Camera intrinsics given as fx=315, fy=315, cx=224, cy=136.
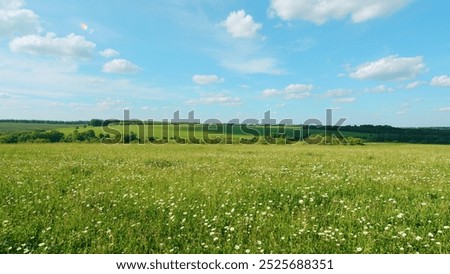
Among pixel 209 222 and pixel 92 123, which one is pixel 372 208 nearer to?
pixel 209 222

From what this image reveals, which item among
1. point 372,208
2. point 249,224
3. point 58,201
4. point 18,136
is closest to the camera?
point 249,224

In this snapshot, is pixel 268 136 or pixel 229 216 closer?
pixel 229 216

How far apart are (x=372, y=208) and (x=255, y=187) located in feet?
10.7

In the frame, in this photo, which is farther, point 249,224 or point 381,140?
point 381,140

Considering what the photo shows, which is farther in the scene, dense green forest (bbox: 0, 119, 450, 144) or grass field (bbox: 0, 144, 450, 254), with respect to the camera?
dense green forest (bbox: 0, 119, 450, 144)

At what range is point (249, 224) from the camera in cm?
625

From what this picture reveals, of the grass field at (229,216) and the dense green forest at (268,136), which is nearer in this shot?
the grass field at (229,216)

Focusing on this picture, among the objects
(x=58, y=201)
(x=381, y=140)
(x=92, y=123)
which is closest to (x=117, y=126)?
(x=92, y=123)

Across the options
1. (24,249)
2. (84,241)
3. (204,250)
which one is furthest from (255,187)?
(24,249)

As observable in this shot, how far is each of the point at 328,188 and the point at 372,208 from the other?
6.44 ft

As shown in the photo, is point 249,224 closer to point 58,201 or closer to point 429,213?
point 429,213

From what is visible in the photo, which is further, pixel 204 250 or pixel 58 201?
pixel 58 201
